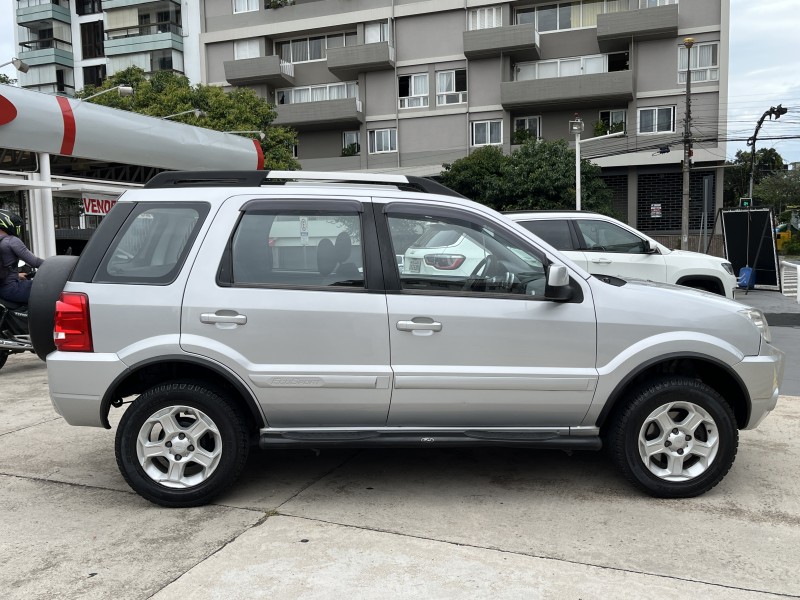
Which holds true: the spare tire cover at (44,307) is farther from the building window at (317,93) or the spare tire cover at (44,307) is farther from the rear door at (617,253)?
the building window at (317,93)

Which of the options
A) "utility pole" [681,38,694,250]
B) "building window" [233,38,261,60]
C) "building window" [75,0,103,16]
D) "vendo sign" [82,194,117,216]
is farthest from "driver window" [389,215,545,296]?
"building window" [75,0,103,16]

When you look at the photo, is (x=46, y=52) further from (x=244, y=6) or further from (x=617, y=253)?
(x=617, y=253)

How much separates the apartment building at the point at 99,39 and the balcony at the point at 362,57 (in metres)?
11.4

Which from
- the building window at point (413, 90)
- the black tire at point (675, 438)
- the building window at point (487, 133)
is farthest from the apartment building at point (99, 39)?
the black tire at point (675, 438)

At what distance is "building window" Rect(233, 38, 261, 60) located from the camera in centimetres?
3959

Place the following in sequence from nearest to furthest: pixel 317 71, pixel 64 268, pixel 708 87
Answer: pixel 64 268 → pixel 708 87 → pixel 317 71

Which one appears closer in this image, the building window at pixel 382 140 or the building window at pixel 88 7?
the building window at pixel 382 140

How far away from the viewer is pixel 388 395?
4.08 m

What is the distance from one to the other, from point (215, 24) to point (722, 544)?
140 feet

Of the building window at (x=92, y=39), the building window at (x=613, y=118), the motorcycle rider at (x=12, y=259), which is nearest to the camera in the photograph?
the motorcycle rider at (x=12, y=259)

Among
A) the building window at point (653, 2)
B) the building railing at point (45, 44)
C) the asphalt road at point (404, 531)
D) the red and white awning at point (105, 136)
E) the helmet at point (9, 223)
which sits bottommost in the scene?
the asphalt road at point (404, 531)

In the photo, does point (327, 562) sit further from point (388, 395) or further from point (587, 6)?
point (587, 6)

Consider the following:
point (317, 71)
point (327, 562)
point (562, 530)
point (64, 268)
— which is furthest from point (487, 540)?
point (317, 71)

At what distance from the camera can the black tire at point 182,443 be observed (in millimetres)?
4043
